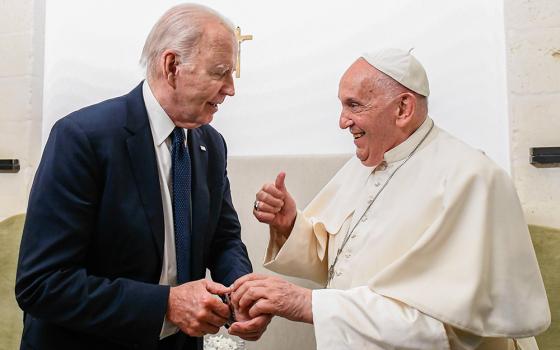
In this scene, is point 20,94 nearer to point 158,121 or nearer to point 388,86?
point 158,121

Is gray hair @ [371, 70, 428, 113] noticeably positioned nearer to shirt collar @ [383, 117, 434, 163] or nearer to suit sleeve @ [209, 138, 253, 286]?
shirt collar @ [383, 117, 434, 163]

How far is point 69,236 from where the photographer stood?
4.41 ft

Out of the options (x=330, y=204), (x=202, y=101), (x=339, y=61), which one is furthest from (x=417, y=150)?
(x=339, y=61)

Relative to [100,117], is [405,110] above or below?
above

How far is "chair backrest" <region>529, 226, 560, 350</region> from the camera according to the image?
2.26 metres

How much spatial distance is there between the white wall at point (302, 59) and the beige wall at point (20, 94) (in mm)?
139

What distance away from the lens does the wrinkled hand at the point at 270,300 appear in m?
1.58

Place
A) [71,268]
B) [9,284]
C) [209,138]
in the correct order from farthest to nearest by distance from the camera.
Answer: [9,284]
[209,138]
[71,268]

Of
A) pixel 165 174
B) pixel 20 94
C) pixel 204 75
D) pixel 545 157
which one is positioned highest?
pixel 20 94

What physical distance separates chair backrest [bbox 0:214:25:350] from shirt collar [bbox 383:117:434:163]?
270 centimetres

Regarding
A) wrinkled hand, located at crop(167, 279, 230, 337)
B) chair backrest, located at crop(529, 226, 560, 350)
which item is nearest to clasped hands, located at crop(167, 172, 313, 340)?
wrinkled hand, located at crop(167, 279, 230, 337)

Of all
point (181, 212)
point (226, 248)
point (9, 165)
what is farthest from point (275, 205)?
point (9, 165)

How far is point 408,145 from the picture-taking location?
2.03 meters

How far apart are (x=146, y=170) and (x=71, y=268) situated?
0.37 m
